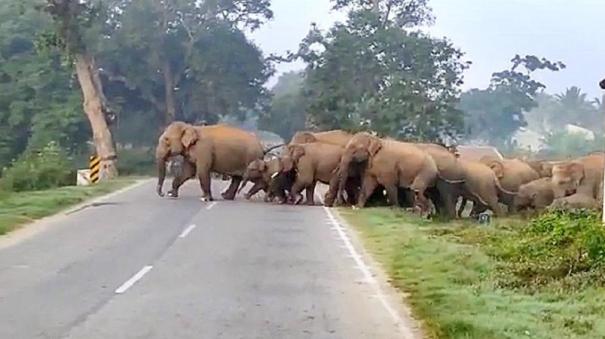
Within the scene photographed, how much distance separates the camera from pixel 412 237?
2395cm

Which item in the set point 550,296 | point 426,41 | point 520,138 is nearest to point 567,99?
point 520,138

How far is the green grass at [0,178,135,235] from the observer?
27.2 metres

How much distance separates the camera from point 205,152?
3725cm

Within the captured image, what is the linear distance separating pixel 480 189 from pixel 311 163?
503 centimetres

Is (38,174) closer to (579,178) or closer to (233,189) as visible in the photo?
(233,189)

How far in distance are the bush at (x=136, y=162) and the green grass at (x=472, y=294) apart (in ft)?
156

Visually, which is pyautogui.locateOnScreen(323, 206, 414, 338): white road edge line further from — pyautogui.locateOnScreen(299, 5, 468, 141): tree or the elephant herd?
pyautogui.locateOnScreen(299, 5, 468, 141): tree

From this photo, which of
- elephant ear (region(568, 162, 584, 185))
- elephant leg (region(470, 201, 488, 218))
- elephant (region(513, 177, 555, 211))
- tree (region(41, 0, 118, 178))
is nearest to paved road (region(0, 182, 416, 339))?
elephant leg (region(470, 201, 488, 218))

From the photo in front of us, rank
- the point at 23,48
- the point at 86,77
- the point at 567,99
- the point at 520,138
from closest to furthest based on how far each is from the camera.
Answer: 1. the point at 86,77
2. the point at 23,48
3. the point at 520,138
4. the point at 567,99

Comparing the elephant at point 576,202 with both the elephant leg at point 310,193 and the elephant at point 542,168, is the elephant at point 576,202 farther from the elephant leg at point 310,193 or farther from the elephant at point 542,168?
the elephant leg at point 310,193

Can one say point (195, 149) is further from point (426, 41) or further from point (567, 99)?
point (567, 99)

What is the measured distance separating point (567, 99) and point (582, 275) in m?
120

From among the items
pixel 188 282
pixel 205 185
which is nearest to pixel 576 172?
pixel 205 185

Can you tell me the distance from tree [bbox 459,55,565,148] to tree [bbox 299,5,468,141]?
A: 97.4ft
